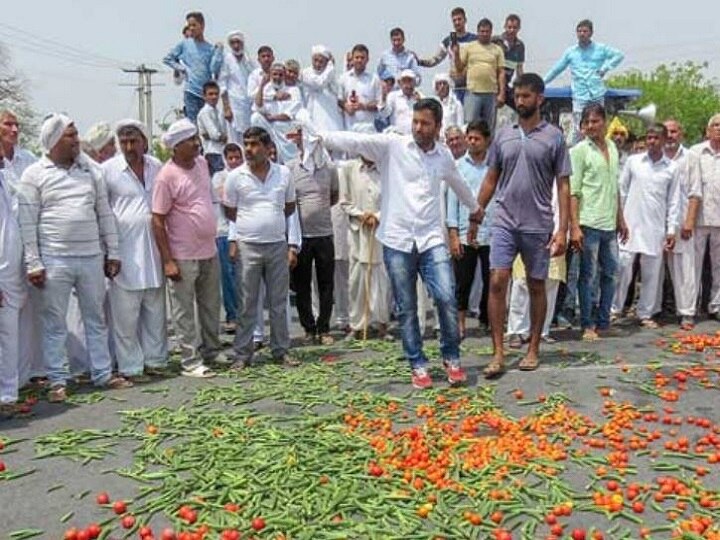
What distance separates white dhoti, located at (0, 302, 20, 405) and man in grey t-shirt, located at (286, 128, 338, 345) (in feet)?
A: 9.91

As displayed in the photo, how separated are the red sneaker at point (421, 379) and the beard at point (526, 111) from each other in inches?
88.6

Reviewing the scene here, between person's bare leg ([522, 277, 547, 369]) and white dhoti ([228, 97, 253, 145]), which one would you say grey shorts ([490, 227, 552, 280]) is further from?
white dhoti ([228, 97, 253, 145])

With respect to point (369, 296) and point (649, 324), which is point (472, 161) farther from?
point (649, 324)

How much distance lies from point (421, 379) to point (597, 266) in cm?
288

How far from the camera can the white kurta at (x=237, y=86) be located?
1191 centimetres

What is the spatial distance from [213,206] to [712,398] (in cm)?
453

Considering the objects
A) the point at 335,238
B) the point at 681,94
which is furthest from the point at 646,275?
the point at 681,94

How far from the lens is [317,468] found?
4.86 meters

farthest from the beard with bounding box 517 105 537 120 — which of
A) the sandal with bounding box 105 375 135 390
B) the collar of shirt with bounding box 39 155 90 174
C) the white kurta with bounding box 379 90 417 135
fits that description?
the white kurta with bounding box 379 90 417 135

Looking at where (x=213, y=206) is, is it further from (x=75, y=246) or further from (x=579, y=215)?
(x=579, y=215)

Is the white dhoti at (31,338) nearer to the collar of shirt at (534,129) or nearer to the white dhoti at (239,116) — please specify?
the collar of shirt at (534,129)

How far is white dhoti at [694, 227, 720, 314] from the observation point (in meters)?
9.08

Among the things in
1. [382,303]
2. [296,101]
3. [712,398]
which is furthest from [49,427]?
[296,101]

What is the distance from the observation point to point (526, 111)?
6.57 meters
